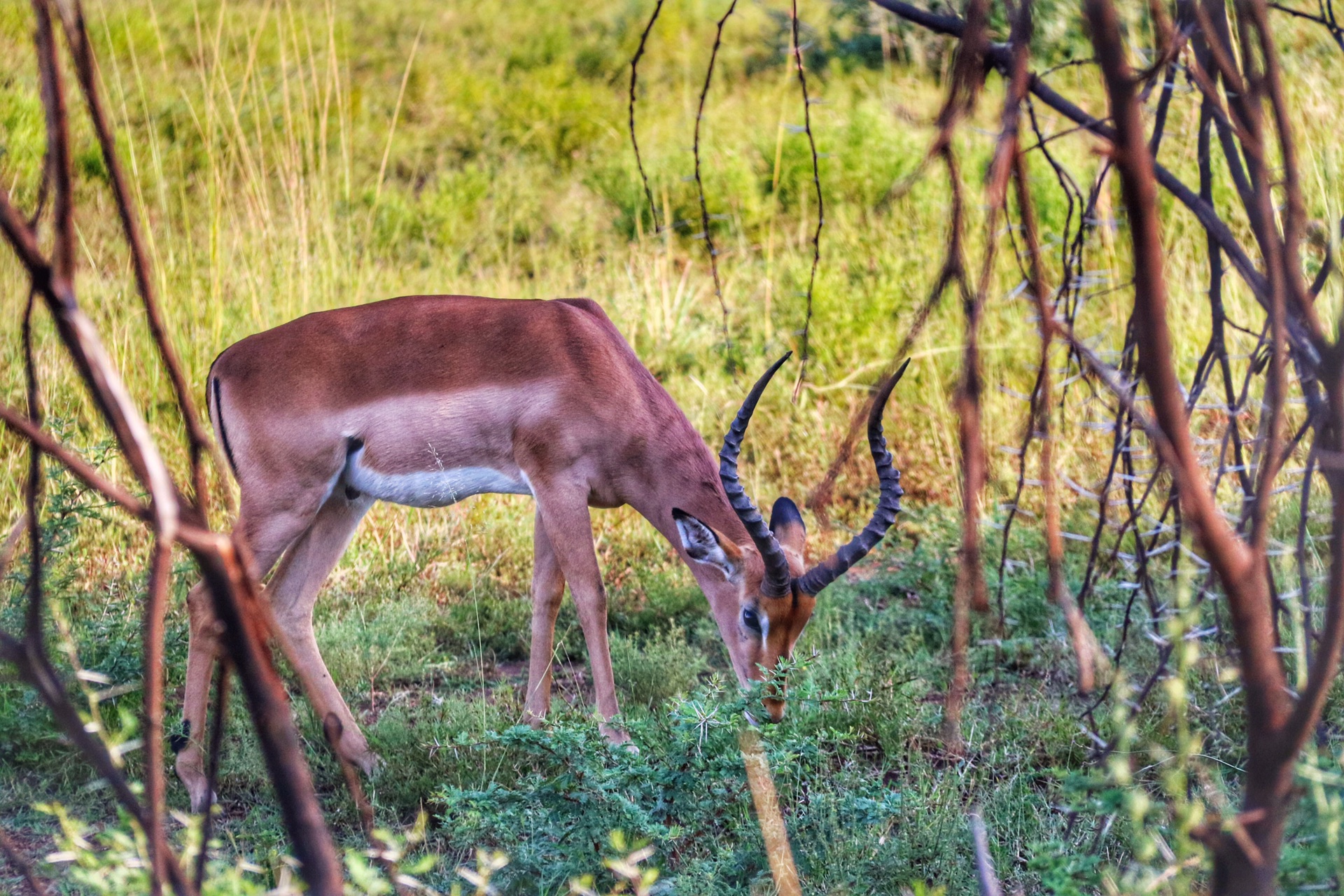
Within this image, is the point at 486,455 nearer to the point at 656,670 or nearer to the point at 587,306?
the point at 587,306

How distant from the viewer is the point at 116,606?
3873 mm

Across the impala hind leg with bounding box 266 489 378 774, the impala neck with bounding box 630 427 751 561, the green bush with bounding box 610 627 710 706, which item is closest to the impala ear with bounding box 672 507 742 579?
the impala neck with bounding box 630 427 751 561

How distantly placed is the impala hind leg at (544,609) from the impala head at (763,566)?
1.69 feet

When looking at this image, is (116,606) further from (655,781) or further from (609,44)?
(609,44)

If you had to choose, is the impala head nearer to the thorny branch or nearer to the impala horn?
the impala horn

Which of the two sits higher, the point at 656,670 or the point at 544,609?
the point at 544,609

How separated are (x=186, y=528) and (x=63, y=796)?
2.70 metres

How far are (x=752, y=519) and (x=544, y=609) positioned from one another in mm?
917

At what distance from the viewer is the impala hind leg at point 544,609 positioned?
12.4 ft

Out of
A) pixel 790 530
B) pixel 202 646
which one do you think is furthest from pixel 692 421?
pixel 202 646

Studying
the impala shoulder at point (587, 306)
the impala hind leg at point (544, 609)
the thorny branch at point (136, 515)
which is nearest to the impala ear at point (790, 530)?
the impala hind leg at point (544, 609)

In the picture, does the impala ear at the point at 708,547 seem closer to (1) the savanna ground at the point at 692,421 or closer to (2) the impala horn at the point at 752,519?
(2) the impala horn at the point at 752,519

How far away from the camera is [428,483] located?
380 centimetres

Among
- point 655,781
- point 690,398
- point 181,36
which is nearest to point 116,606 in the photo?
point 655,781
